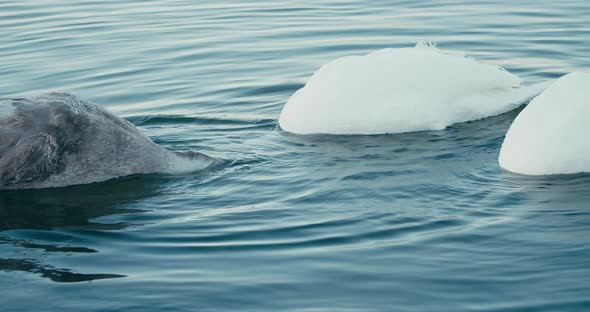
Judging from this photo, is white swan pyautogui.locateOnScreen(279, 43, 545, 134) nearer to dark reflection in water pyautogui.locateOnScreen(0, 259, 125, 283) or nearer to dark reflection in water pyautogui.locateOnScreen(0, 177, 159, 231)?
dark reflection in water pyautogui.locateOnScreen(0, 177, 159, 231)

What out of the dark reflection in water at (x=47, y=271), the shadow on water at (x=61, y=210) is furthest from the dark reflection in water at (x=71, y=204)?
the dark reflection in water at (x=47, y=271)

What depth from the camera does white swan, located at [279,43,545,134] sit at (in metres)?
11.0

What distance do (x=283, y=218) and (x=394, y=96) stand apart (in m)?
3.04

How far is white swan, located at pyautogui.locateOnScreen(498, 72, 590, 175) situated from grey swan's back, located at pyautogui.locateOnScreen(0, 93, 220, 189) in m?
2.96

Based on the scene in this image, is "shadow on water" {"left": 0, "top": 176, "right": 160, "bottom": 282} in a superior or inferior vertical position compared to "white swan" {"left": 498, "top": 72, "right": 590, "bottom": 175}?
inferior

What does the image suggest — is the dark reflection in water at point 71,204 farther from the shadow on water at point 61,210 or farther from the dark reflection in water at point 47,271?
the dark reflection in water at point 47,271

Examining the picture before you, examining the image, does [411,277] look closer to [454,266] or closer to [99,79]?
[454,266]

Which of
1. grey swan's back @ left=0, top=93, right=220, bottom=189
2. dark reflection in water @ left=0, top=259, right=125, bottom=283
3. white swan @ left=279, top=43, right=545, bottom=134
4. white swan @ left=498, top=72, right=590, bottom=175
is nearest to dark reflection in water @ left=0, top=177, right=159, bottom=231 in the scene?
grey swan's back @ left=0, top=93, right=220, bottom=189

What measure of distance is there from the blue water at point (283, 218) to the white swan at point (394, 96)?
15 centimetres

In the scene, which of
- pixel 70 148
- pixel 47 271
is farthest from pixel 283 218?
pixel 70 148

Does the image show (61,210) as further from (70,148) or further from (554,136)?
(554,136)

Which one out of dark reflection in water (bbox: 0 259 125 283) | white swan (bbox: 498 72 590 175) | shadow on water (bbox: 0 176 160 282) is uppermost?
white swan (bbox: 498 72 590 175)

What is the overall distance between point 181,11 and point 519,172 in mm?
11302

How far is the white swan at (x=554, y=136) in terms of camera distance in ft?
30.2
